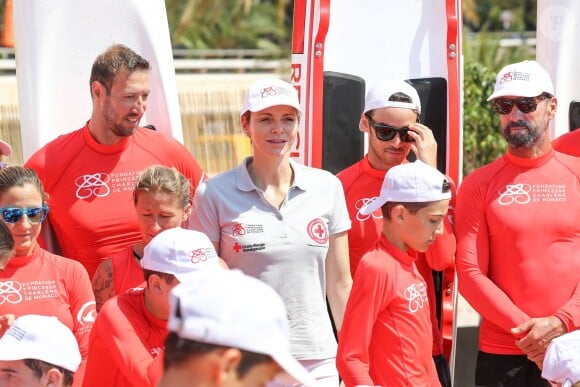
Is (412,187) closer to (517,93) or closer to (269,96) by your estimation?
(269,96)

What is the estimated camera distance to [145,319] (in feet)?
14.0

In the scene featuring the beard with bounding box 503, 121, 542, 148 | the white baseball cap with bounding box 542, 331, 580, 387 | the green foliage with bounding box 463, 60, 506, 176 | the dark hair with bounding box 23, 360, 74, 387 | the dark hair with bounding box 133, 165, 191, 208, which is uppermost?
the beard with bounding box 503, 121, 542, 148

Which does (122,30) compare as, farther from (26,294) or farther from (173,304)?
(173,304)

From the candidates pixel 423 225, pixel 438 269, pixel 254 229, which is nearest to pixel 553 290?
pixel 438 269

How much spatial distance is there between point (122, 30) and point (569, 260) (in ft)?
9.15

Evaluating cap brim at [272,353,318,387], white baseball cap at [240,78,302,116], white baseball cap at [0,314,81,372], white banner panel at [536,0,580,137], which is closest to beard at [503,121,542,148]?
white baseball cap at [240,78,302,116]

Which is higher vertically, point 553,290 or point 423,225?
point 423,225

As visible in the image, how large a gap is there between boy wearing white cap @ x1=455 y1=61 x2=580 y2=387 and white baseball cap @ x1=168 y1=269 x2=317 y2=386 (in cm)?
299

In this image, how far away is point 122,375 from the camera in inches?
166

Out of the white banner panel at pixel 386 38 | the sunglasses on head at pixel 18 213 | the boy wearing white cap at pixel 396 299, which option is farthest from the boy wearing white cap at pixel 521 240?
the sunglasses on head at pixel 18 213

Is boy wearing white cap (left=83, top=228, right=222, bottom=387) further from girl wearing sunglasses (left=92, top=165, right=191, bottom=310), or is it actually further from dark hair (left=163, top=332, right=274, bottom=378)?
dark hair (left=163, top=332, right=274, bottom=378)

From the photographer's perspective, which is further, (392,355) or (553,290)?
(553,290)

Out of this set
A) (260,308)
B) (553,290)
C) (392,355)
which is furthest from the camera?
(553,290)

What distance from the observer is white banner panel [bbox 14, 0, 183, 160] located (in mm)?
6465
